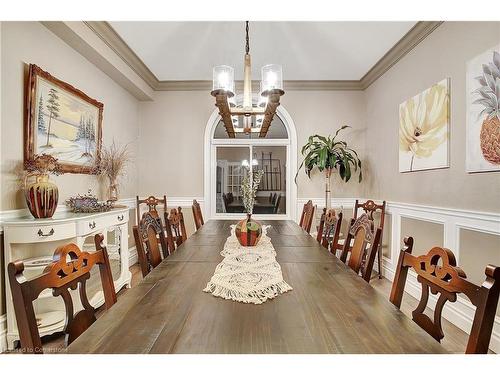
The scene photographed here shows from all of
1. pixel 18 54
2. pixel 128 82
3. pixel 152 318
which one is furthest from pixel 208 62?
pixel 152 318

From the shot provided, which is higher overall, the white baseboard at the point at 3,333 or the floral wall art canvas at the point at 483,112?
the floral wall art canvas at the point at 483,112

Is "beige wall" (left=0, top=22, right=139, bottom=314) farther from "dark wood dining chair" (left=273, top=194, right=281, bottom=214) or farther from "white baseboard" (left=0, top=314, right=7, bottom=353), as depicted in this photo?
"dark wood dining chair" (left=273, top=194, right=281, bottom=214)

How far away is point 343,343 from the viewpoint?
0.81m

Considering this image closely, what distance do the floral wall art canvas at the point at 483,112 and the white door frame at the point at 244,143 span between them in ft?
8.02

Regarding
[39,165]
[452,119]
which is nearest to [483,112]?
[452,119]

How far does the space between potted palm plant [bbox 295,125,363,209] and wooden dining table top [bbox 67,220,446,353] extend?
281 cm

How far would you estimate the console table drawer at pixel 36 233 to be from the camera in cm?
202

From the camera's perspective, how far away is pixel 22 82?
226 centimetres

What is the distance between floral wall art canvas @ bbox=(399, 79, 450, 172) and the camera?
2.63 m

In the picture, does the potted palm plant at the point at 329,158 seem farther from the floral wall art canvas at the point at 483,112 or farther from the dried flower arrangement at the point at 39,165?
the dried flower arrangement at the point at 39,165

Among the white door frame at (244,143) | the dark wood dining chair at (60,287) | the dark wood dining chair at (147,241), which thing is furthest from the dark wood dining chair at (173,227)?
the white door frame at (244,143)

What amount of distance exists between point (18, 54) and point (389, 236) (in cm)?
425

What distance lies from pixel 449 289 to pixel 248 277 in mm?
771

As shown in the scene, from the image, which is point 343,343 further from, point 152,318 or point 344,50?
point 344,50
